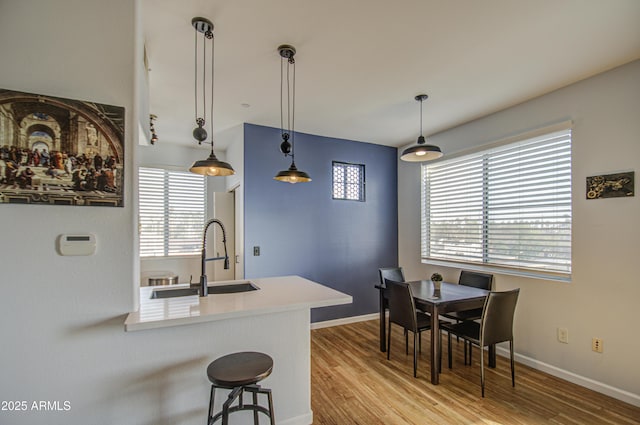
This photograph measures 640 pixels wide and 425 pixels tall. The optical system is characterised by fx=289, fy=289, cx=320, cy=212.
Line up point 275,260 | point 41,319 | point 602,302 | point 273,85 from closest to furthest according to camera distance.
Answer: point 41,319, point 602,302, point 273,85, point 275,260

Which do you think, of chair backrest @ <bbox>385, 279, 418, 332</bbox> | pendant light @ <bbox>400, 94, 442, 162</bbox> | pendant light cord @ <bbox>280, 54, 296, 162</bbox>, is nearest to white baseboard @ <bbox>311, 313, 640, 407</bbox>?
chair backrest @ <bbox>385, 279, 418, 332</bbox>

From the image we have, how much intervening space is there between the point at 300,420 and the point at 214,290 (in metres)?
1.14

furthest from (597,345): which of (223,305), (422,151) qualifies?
(223,305)

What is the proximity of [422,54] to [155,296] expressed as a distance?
2.72 m

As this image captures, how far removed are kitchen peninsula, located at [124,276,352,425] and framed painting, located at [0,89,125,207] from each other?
718mm

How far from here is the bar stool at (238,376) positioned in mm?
1461

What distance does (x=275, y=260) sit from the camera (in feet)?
12.8

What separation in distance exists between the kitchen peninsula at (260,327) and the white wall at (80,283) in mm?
85

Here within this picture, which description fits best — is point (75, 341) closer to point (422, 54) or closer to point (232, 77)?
point (232, 77)

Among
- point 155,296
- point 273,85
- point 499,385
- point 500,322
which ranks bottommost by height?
point 499,385

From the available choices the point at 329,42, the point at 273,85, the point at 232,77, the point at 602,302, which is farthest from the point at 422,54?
the point at 602,302

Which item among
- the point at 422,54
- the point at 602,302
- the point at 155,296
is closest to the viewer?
the point at 155,296

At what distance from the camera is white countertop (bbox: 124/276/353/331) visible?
152 centimetres

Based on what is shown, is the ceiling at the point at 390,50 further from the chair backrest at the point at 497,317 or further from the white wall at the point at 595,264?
the chair backrest at the point at 497,317
